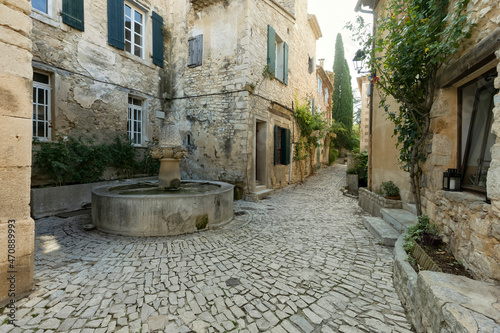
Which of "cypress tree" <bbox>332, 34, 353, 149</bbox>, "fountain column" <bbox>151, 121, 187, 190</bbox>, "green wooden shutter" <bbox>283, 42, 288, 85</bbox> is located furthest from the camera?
"cypress tree" <bbox>332, 34, 353, 149</bbox>

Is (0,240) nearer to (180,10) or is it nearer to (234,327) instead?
(234,327)

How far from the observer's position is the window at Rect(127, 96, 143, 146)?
7.88m

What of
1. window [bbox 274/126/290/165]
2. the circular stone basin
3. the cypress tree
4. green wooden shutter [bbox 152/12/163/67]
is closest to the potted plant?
the circular stone basin

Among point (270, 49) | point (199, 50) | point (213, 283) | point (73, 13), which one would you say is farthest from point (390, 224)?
point (73, 13)

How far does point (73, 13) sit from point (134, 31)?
6.46ft

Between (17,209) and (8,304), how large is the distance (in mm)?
860

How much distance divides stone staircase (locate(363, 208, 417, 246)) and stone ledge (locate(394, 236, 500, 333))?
1689mm

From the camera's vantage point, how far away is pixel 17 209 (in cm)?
222

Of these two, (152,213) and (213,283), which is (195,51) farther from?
(213,283)

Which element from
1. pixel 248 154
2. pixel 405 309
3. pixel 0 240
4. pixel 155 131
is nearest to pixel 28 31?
pixel 0 240

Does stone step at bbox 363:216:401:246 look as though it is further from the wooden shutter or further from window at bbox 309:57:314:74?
window at bbox 309:57:314:74

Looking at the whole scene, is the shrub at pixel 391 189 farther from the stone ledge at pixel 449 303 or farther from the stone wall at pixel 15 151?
the stone wall at pixel 15 151

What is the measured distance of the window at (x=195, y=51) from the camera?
8.21m

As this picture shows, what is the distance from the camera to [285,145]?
9781 millimetres
